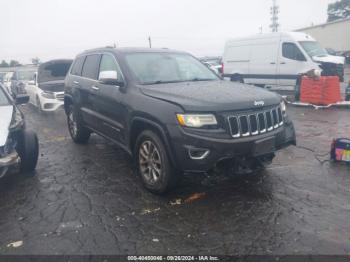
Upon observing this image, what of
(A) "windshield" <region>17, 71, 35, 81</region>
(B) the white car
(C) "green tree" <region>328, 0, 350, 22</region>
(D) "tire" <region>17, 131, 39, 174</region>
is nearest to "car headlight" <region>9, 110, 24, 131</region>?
(D) "tire" <region>17, 131, 39, 174</region>

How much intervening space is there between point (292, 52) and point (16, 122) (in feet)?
34.3

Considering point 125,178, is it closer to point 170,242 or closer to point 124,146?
point 124,146

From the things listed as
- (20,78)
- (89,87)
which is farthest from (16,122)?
(20,78)

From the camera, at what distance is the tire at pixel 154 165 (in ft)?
12.8

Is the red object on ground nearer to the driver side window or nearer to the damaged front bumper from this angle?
the driver side window

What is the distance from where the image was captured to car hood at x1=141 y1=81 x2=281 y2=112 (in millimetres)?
3701

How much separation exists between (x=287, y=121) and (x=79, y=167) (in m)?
3.43

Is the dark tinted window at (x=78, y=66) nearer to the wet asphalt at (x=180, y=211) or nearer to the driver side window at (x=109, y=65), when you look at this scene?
the driver side window at (x=109, y=65)

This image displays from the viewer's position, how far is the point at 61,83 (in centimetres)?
1243

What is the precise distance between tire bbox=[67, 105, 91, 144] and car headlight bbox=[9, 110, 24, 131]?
1310 mm

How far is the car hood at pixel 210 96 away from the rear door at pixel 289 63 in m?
8.48

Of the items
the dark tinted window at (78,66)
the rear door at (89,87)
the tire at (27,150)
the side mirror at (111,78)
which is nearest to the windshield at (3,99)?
the tire at (27,150)

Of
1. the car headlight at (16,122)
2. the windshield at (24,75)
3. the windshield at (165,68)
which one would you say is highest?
the windshield at (165,68)

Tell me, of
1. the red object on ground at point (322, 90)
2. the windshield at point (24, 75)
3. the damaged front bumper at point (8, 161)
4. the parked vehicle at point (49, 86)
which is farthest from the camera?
the windshield at point (24, 75)
